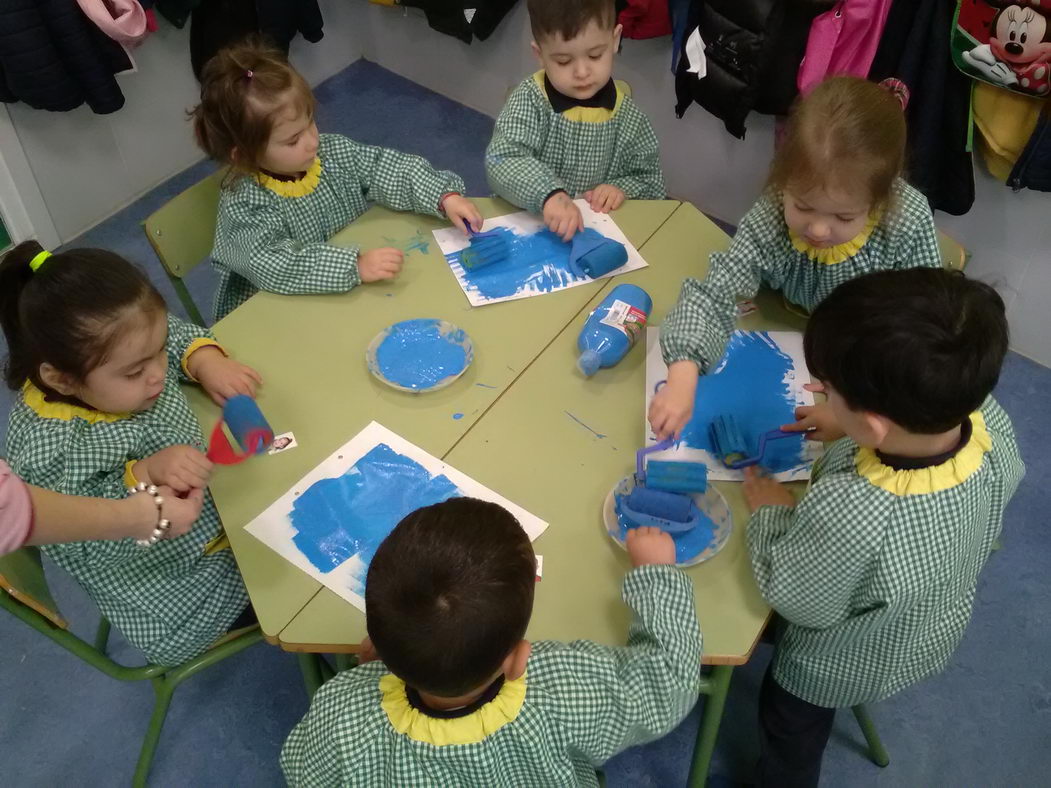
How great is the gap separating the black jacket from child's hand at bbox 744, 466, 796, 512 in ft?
7.85

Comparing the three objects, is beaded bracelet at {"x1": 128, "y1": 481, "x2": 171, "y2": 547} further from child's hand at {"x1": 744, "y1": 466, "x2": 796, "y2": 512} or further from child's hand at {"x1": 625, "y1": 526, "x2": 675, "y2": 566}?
child's hand at {"x1": 744, "y1": 466, "x2": 796, "y2": 512}

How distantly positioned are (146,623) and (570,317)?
0.93 m

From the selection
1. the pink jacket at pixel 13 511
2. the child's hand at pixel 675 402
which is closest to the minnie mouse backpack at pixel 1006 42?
the child's hand at pixel 675 402

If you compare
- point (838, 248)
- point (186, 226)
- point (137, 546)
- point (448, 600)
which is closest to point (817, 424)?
point (838, 248)

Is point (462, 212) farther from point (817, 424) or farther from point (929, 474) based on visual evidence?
point (929, 474)

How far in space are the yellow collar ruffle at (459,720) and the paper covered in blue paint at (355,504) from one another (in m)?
0.23

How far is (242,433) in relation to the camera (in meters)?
1.45

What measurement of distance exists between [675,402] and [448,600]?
63cm

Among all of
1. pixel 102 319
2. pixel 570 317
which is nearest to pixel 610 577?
pixel 570 317


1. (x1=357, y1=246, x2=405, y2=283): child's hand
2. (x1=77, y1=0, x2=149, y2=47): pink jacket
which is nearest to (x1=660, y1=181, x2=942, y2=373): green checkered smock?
(x1=357, y1=246, x2=405, y2=283): child's hand

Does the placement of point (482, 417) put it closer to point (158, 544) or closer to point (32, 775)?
point (158, 544)

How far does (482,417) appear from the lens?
1.53 metres

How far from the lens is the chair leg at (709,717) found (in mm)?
1345

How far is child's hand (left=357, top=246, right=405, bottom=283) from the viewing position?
176 centimetres
